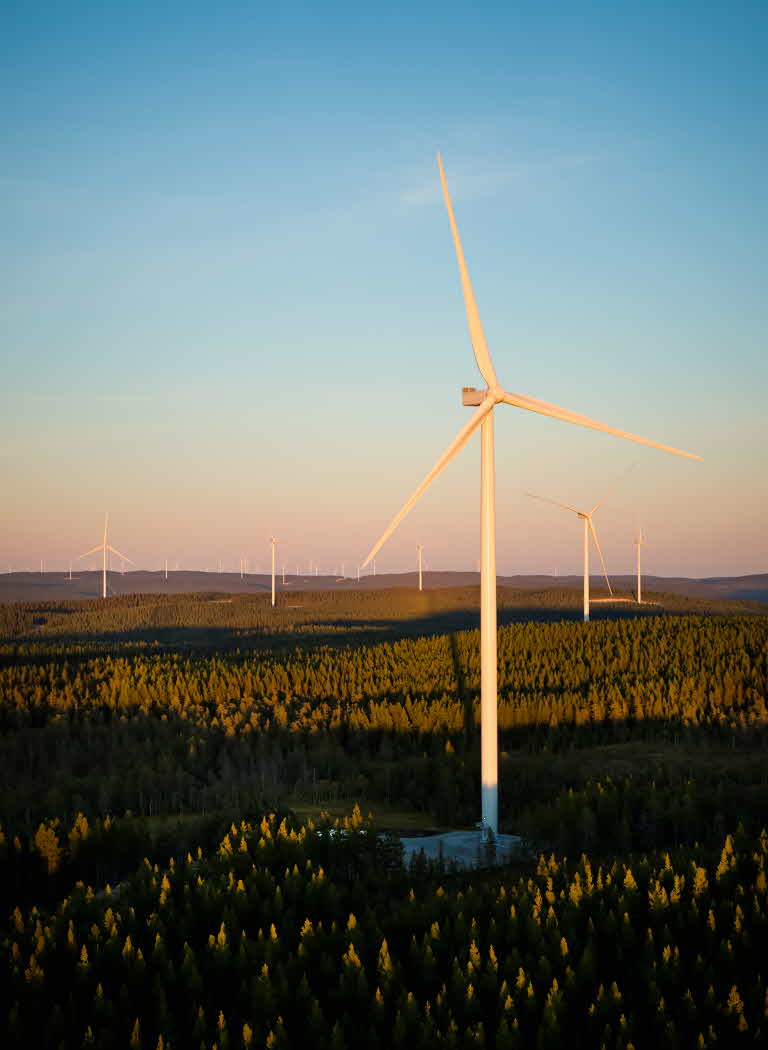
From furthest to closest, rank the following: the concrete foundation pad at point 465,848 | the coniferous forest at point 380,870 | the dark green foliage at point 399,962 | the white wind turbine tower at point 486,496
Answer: the white wind turbine tower at point 486,496 < the concrete foundation pad at point 465,848 < the coniferous forest at point 380,870 < the dark green foliage at point 399,962

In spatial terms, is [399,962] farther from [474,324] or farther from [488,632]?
[474,324]

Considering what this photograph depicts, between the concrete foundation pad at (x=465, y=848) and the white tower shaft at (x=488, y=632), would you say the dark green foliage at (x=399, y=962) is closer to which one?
the concrete foundation pad at (x=465, y=848)

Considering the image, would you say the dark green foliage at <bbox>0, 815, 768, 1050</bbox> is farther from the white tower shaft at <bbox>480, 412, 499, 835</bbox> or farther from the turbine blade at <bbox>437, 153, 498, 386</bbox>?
the turbine blade at <bbox>437, 153, 498, 386</bbox>

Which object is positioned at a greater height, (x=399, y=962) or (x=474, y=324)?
(x=474, y=324)

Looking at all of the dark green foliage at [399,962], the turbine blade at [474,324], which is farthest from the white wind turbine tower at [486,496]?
the dark green foliage at [399,962]

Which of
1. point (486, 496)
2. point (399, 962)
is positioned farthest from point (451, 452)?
point (399, 962)

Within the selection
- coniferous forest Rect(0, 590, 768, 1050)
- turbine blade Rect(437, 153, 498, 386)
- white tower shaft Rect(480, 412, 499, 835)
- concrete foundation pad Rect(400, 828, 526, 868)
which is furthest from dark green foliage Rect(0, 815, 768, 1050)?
turbine blade Rect(437, 153, 498, 386)

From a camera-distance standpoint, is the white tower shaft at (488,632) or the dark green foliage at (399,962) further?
the white tower shaft at (488,632)
